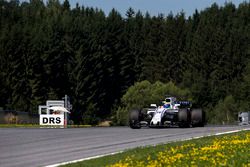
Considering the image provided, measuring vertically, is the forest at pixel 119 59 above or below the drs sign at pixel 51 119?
above

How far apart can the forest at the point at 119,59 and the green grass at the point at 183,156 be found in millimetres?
72866

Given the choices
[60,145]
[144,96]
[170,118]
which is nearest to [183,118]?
[170,118]

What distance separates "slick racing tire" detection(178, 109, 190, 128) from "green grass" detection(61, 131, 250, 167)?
14.4 m

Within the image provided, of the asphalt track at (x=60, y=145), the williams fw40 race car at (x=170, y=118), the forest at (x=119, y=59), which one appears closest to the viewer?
the asphalt track at (x=60, y=145)

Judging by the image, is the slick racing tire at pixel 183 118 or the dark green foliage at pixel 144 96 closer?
the slick racing tire at pixel 183 118

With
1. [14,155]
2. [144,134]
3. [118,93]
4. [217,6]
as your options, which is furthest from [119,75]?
[14,155]

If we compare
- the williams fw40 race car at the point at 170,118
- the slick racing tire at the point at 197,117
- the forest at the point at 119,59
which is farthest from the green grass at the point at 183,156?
the forest at the point at 119,59

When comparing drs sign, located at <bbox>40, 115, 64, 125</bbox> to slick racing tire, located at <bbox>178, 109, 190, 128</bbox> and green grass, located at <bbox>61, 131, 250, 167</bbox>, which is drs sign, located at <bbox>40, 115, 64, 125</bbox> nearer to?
slick racing tire, located at <bbox>178, 109, 190, 128</bbox>

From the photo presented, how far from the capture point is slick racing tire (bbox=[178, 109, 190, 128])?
35472mm

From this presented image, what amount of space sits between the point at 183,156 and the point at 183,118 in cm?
1856

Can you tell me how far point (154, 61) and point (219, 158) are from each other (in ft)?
365

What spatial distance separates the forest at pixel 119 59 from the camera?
337 feet

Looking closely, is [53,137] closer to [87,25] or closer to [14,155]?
[14,155]

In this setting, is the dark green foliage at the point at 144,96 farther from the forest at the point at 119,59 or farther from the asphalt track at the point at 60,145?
the asphalt track at the point at 60,145
